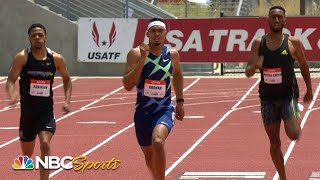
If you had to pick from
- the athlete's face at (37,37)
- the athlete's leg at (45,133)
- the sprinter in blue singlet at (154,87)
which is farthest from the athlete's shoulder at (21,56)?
the sprinter in blue singlet at (154,87)

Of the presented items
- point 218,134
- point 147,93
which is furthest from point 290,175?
point 218,134

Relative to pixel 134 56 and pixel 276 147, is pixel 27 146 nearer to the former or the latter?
pixel 134 56

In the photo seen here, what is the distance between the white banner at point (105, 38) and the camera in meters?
30.0

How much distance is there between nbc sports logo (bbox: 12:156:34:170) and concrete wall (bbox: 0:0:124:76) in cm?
1748

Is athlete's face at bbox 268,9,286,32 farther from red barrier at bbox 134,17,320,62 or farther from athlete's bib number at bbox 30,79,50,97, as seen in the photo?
red barrier at bbox 134,17,320,62

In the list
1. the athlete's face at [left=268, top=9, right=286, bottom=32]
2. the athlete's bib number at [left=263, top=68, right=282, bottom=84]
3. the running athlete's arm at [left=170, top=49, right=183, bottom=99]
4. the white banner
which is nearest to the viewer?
the running athlete's arm at [left=170, top=49, right=183, bottom=99]

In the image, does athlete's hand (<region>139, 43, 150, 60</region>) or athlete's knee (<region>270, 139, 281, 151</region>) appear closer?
athlete's hand (<region>139, 43, 150, 60</region>)

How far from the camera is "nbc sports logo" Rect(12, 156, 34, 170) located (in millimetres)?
12516

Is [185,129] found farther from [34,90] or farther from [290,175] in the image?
[34,90]

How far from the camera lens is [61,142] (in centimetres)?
1638

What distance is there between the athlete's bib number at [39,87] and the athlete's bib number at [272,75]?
93.1 inches

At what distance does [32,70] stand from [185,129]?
7015mm

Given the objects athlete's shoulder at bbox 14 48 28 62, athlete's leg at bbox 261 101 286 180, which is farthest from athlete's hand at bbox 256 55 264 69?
athlete's shoulder at bbox 14 48 28 62

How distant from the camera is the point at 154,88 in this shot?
10328 mm
